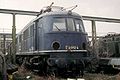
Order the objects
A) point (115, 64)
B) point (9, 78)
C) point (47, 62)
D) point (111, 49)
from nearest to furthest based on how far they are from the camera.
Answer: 1. point (9, 78)
2. point (47, 62)
3. point (115, 64)
4. point (111, 49)

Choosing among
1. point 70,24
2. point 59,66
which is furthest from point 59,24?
point 59,66

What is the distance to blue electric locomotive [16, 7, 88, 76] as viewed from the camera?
37.3 feet

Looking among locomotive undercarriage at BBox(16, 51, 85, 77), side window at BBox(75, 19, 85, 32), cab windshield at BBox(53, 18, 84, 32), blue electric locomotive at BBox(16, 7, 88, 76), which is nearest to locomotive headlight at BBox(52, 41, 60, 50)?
blue electric locomotive at BBox(16, 7, 88, 76)

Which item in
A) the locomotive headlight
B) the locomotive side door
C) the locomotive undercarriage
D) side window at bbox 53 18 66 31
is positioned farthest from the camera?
the locomotive side door

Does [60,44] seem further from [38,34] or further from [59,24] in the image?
[38,34]

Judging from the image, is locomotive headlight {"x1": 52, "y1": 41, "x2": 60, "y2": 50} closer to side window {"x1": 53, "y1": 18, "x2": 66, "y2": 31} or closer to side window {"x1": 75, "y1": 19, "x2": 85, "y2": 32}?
side window {"x1": 53, "y1": 18, "x2": 66, "y2": 31}

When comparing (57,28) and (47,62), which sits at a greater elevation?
(57,28)

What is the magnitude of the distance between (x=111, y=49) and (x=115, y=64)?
304cm

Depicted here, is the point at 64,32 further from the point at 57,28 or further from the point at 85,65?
the point at 85,65

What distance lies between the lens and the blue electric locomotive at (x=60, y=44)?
448 inches

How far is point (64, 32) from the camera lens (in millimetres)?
11844

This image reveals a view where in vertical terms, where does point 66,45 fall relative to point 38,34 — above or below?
below

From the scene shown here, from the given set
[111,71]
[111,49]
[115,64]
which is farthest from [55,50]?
[111,49]

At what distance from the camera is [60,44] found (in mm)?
11656
